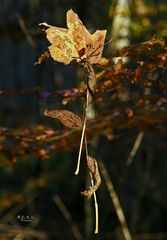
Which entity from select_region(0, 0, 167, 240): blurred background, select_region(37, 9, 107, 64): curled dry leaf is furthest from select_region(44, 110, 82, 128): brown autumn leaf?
select_region(0, 0, 167, 240): blurred background

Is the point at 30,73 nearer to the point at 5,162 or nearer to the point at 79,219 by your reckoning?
the point at 79,219

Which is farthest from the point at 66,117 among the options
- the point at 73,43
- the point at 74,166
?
the point at 74,166

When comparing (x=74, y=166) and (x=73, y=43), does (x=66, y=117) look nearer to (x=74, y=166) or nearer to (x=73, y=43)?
(x=73, y=43)

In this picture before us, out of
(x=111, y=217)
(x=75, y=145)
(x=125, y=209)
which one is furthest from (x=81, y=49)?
(x=125, y=209)

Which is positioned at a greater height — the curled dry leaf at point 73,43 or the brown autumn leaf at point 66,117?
the curled dry leaf at point 73,43

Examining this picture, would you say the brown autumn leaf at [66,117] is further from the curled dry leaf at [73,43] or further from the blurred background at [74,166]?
the blurred background at [74,166]

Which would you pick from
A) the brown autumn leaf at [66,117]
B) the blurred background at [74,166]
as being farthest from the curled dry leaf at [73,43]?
the blurred background at [74,166]
